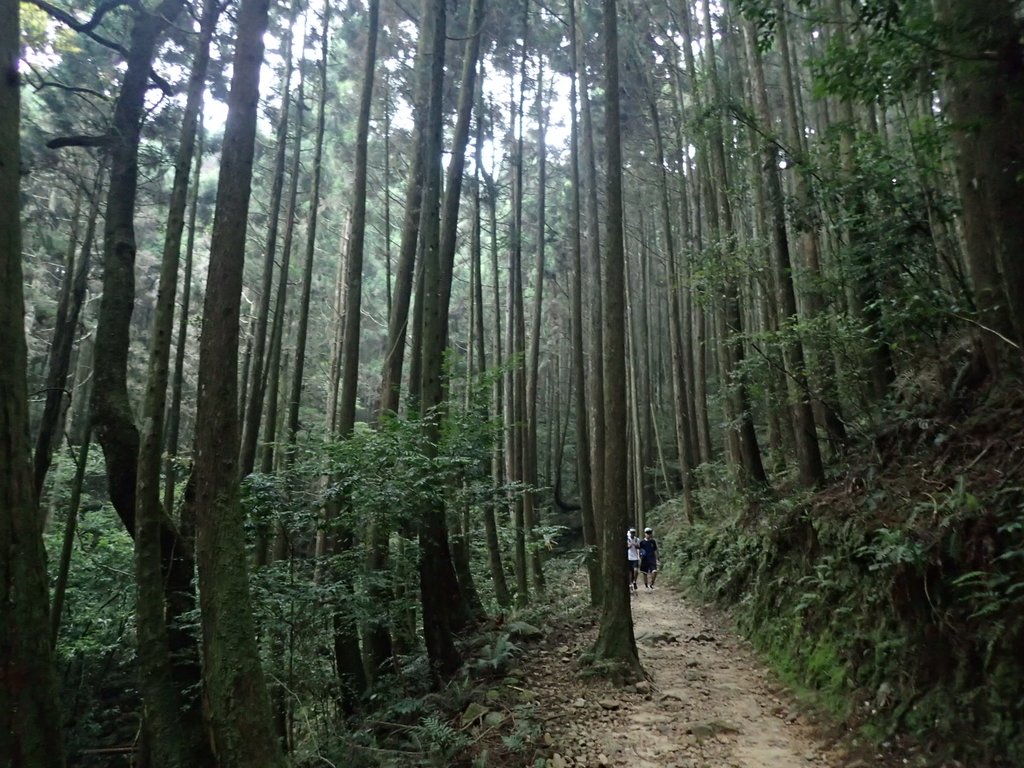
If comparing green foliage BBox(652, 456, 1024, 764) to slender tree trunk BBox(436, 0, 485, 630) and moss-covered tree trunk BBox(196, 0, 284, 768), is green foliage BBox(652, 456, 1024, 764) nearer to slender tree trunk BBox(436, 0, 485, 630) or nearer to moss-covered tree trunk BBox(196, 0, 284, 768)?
slender tree trunk BBox(436, 0, 485, 630)

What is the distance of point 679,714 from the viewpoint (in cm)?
591

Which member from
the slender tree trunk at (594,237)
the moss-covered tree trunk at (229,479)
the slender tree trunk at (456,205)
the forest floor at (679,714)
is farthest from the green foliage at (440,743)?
the slender tree trunk at (594,237)

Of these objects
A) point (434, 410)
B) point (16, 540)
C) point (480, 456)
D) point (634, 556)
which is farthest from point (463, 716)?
point (634, 556)

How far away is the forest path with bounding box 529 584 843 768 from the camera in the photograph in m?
5.09

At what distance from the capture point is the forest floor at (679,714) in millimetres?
5074

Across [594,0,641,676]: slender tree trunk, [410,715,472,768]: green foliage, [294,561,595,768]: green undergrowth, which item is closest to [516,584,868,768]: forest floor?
[294,561,595,768]: green undergrowth

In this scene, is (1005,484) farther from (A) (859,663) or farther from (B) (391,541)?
(B) (391,541)

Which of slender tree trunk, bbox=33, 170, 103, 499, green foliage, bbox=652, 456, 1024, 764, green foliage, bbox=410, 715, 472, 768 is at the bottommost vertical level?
green foliage, bbox=410, 715, 472, 768

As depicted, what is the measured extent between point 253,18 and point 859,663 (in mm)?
7242

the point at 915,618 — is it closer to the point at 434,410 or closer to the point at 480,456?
the point at 480,456

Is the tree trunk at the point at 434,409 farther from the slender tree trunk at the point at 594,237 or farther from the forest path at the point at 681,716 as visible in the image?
the slender tree trunk at the point at 594,237

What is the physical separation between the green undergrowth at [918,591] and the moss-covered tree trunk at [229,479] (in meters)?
4.53

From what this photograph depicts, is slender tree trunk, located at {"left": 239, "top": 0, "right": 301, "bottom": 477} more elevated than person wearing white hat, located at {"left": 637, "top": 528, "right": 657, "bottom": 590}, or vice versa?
slender tree trunk, located at {"left": 239, "top": 0, "right": 301, "bottom": 477}

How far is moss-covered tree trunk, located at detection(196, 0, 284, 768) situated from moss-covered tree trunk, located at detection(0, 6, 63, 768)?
1069mm
